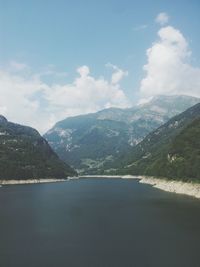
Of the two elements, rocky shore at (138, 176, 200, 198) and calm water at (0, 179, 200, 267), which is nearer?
calm water at (0, 179, 200, 267)

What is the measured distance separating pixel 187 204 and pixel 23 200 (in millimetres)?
→ 55894

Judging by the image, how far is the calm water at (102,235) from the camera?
58656mm

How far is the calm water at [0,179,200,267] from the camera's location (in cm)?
5866

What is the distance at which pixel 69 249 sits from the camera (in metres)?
65.3

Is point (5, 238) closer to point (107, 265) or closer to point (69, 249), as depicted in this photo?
point (69, 249)

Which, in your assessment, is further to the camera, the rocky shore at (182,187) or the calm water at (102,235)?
the rocky shore at (182,187)

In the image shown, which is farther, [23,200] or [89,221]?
[23,200]

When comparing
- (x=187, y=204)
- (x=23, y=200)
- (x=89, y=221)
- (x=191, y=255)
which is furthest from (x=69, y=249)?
(x=23, y=200)

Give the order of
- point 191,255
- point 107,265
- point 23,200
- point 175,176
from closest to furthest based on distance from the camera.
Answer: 1. point 107,265
2. point 191,255
3. point 23,200
4. point 175,176

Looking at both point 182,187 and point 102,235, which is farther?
point 182,187

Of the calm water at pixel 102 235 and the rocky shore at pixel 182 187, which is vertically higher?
the rocky shore at pixel 182 187

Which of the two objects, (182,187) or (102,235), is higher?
(182,187)

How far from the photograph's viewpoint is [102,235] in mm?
76812

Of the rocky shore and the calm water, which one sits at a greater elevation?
the rocky shore
